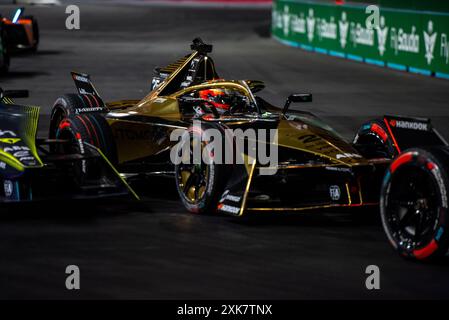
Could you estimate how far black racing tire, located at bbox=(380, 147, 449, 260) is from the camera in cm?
758

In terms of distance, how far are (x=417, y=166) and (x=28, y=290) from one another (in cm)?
287

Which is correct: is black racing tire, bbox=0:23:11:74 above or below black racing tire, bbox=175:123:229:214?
below

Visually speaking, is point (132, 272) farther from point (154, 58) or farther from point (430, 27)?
point (154, 58)

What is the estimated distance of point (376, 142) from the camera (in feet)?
33.2

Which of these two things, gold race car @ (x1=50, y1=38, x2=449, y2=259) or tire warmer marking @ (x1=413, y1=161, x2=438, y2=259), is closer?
tire warmer marking @ (x1=413, y1=161, x2=438, y2=259)

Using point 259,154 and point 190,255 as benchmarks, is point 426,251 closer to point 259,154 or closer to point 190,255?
point 190,255

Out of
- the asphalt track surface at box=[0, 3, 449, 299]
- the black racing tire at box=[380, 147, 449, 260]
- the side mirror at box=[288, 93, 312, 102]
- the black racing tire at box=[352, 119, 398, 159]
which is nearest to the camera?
the asphalt track surface at box=[0, 3, 449, 299]

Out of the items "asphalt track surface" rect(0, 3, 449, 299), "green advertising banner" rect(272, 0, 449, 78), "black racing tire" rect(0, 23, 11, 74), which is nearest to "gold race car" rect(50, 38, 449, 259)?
"asphalt track surface" rect(0, 3, 449, 299)

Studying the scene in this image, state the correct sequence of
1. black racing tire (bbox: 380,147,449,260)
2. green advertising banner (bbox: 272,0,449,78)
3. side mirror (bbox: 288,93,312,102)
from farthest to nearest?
green advertising banner (bbox: 272,0,449,78), side mirror (bbox: 288,93,312,102), black racing tire (bbox: 380,147,449,260)

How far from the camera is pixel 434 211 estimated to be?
25.6ft

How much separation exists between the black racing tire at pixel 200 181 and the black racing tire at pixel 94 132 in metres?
0.92

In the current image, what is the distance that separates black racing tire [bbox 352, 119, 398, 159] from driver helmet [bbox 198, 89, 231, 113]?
1366 millimetres

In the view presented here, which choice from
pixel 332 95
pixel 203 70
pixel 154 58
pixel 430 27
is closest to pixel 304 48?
pixel 154 58

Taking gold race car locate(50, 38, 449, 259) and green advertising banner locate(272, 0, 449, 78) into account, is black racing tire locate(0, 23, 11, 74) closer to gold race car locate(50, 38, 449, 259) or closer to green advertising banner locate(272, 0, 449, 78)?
green advertising banner locate(272, 0, 449, 78)
